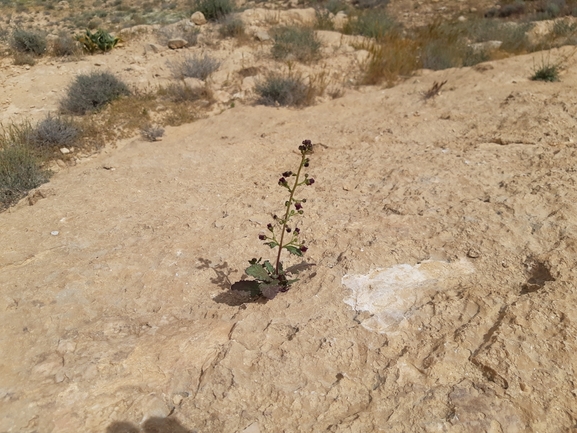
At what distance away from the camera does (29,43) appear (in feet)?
24.3

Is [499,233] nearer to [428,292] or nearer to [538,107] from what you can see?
[428,292]

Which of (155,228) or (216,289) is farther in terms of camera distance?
(155,228)

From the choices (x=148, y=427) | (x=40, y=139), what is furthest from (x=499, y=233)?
(x=40, y=139)

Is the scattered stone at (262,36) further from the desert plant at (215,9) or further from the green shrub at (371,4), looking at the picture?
the green shrub at (371,4)

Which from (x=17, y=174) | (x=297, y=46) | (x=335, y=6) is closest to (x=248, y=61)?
(x=297, y=46)

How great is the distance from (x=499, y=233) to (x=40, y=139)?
187 inches

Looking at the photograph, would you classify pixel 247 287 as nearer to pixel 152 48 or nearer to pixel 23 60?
pixel 152 48

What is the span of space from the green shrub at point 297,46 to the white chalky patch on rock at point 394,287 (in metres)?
5.53

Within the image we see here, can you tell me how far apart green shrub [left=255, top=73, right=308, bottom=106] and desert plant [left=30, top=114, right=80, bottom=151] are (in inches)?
94.1

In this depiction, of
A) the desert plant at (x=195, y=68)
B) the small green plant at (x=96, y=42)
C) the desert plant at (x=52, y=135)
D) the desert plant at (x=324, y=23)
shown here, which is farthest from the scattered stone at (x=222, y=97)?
the desert plant at (x=324, y=23)

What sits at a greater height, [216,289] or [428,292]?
[428,292]

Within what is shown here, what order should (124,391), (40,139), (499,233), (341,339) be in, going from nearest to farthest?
(124,391), (341,339), (499,233), (40,139)

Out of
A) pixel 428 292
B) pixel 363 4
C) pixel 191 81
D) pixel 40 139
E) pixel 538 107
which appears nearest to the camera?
pixel 428 292

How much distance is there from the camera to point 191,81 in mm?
6320
